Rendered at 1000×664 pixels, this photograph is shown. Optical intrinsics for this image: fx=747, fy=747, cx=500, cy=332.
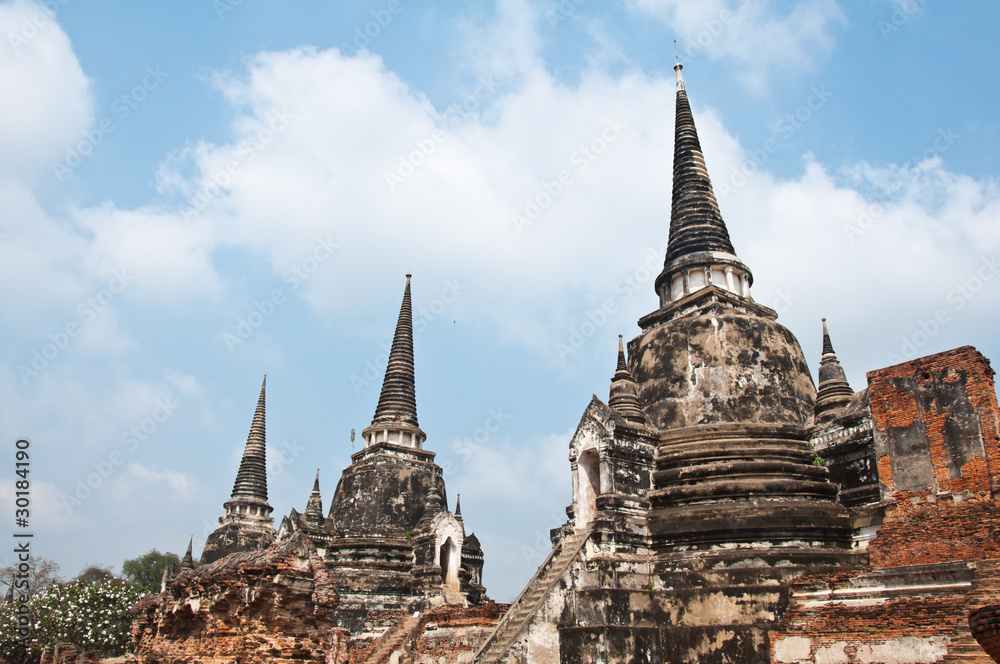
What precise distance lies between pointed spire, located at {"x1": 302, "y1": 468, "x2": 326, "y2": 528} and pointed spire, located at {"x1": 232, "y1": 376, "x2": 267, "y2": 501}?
10.3 m

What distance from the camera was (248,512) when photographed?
124 feet

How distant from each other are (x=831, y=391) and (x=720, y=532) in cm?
499

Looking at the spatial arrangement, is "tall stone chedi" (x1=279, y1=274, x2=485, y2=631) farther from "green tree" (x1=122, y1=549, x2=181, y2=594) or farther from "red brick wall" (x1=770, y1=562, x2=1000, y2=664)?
"green tree" (x1=122, y1=549, x2=181, y2=594)

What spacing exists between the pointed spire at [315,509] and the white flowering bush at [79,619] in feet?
33.1

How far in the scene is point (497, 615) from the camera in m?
17.4

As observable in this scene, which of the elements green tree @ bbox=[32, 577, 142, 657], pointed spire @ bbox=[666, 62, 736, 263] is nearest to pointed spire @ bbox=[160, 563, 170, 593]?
green tree @ bbox=[32, 577, 142, 657]

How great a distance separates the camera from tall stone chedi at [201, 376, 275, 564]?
3638 centimetres

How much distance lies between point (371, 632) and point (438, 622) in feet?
20.9

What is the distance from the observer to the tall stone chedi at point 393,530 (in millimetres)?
24734

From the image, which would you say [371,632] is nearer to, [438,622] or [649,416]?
[438,622]

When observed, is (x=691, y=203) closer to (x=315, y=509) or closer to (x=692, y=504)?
(x=692, y=504)

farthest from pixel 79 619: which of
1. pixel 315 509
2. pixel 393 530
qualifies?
pixel 393 530

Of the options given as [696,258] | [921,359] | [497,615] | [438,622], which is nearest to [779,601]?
[921,359]

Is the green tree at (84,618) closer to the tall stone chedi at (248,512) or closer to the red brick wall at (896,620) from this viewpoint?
the tall stone chedi at (248,512)
